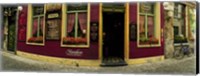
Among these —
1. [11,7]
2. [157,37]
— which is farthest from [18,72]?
[157,37]

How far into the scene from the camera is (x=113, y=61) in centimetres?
838

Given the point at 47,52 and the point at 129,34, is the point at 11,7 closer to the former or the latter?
the point at 47,52

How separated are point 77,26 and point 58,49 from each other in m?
0.73

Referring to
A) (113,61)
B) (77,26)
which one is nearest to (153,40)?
(113,61)

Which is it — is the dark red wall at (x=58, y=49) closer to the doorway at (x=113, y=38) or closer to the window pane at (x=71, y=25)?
the doorway at (x=113, y=38)

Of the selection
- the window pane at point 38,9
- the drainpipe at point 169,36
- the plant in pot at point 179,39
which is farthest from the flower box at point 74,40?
the plant in pot at point 179,39

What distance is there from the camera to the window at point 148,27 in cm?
841

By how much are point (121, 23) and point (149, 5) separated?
776 millimetres

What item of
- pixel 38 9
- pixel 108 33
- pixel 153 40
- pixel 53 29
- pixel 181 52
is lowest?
pixel 181 52

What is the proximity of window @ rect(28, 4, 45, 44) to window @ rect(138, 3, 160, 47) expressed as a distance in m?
2.37

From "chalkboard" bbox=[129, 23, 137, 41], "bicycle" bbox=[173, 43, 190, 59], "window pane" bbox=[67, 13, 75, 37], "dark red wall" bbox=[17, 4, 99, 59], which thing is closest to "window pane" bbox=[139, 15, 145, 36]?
"chalkboard" bbox=[129, 23, 137, 41]

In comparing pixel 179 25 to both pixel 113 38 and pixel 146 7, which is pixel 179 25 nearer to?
pixel 146 7

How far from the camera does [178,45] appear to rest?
27.7 feet

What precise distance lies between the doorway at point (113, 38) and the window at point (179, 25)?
4.12 feet
